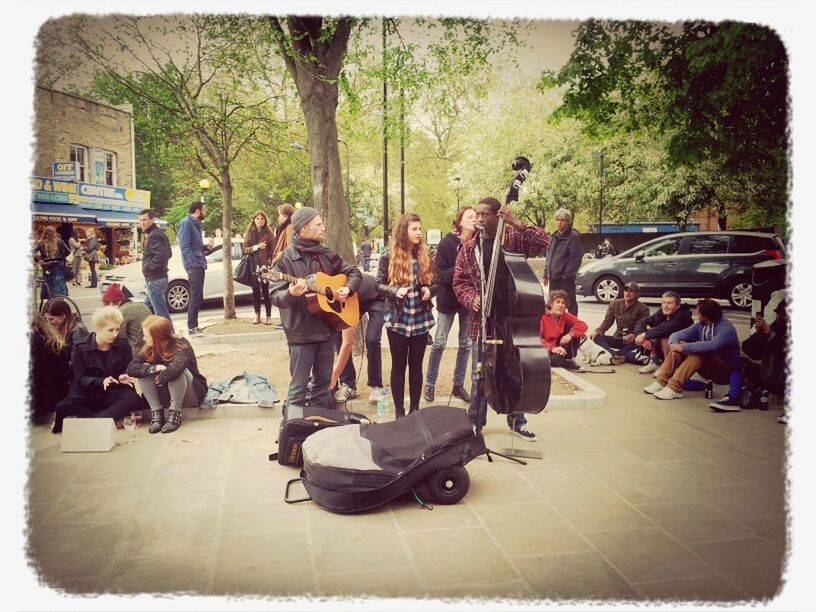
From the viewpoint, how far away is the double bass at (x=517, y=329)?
4520 mm

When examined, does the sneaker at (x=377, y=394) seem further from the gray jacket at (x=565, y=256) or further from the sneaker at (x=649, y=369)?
the gray jacket at (x=565, y=256)

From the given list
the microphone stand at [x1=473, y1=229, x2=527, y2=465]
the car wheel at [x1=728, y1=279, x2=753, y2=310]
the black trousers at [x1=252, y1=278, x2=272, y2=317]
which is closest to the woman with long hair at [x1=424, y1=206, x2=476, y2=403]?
the microphone stand at [x1=473, y1=229, x2=527, y2=465]

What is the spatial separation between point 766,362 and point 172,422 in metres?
5.50

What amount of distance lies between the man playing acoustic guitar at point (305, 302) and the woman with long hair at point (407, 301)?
518mm

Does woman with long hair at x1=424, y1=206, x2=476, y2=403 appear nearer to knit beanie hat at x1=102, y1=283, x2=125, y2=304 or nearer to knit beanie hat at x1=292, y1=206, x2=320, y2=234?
knit beanie hat at x1=292, y1=206, x2=320, y2=234

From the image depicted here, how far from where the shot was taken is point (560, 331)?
27.1 feet

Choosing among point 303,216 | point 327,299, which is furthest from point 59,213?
point 327,299

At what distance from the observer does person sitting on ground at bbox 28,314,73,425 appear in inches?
220

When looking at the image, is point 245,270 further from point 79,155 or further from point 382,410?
point 382,410

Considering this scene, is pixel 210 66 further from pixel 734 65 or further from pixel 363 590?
pixel 363 590

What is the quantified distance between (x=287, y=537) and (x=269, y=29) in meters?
5.86

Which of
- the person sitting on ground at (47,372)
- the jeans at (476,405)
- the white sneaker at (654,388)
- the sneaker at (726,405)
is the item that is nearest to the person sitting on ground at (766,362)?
the sneaker at (726,405)

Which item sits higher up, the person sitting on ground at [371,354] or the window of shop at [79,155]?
the window of shop at [79,155]

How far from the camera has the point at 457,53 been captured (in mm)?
7215
